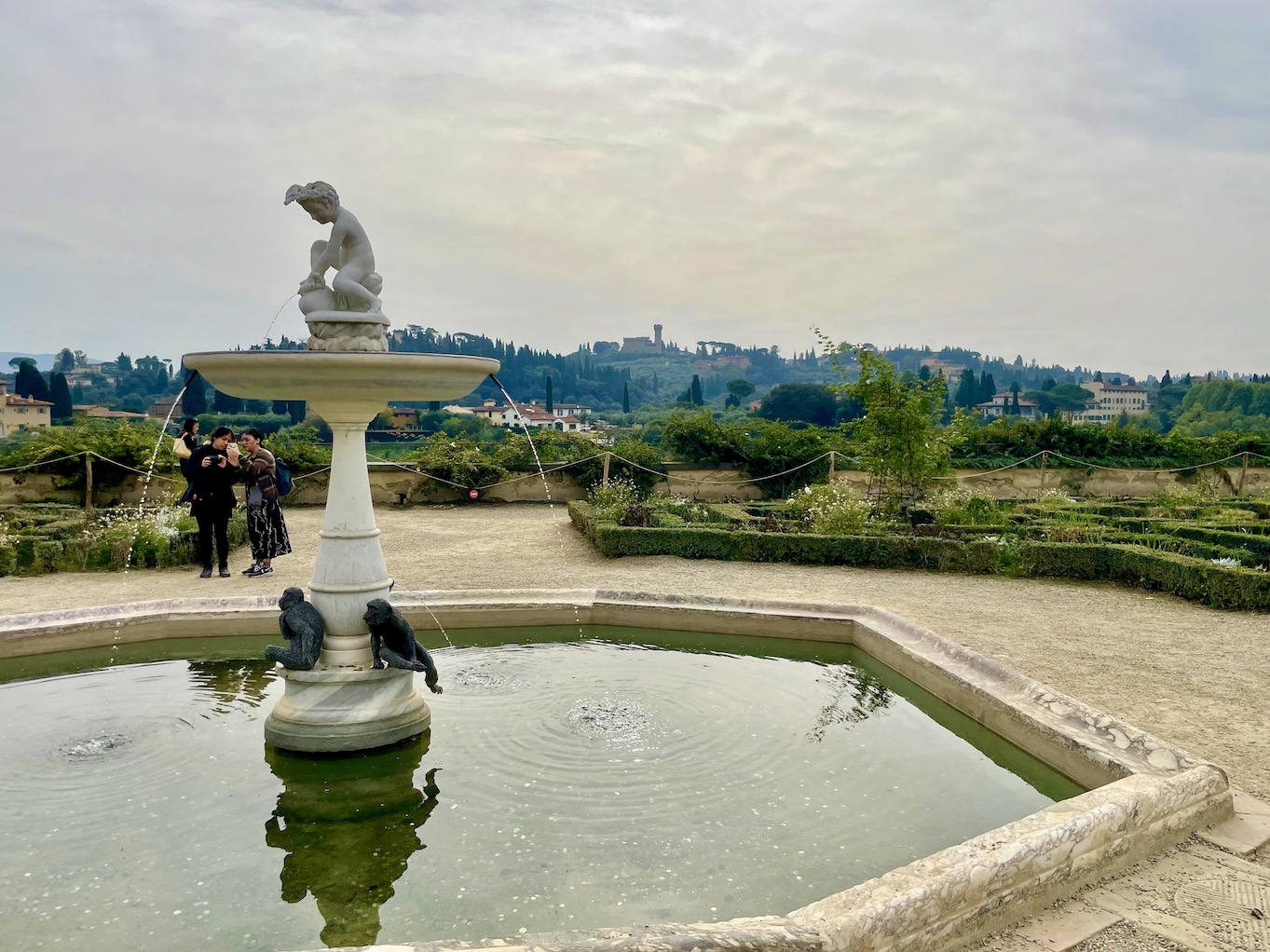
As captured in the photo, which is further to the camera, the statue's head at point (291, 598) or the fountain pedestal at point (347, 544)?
the statue's head at point (291, 598)

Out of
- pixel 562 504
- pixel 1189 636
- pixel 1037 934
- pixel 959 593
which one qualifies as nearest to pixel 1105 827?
pixel 1037 934

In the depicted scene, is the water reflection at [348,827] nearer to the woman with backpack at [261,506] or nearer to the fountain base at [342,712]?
the fountain base at [342,712]

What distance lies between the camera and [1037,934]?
10.3 ft

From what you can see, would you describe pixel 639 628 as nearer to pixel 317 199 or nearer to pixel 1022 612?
pixel 1022 612

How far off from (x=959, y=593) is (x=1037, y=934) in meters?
5.97

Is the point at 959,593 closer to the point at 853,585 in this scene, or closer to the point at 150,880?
the point at 853,585

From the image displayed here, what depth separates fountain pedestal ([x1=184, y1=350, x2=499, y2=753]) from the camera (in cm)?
470

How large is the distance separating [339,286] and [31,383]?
68.0 metres

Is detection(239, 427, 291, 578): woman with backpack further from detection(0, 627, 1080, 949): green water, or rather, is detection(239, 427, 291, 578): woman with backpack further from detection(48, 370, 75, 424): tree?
detection(48, 370, 75, 424): tree

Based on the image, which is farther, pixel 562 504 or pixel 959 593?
pixel 562 504

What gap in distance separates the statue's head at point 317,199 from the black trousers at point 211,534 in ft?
15.8

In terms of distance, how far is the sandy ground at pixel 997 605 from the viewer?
5449 mm

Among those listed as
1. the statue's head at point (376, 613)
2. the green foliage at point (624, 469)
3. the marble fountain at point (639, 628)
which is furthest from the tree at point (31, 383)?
the statue's head at point (376, 613)

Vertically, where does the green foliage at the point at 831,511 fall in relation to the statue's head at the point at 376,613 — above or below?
below
